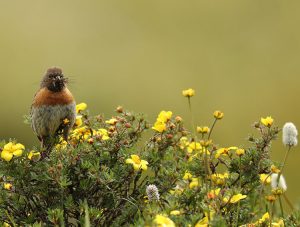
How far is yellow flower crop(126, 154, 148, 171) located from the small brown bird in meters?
0.75

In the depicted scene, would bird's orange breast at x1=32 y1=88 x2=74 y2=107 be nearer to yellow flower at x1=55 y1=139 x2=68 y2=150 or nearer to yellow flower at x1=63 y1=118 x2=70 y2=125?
yellow flower at x1=63 y1=118 x2=70 y2=125

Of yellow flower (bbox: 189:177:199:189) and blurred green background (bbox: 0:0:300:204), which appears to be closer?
yellow flower (bbox: 189:177:199:189)

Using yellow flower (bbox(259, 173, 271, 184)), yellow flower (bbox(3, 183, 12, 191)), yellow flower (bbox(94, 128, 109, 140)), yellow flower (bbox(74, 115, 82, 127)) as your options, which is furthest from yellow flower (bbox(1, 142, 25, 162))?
yellow flower (bbox(259, 173, 271, 184))

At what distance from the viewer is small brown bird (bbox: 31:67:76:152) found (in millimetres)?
4566

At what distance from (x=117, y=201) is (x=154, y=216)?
2.44 ft

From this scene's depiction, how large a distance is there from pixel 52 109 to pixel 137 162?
1022mm

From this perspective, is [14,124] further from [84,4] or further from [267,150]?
[267,150]

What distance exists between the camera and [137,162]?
12.5ft

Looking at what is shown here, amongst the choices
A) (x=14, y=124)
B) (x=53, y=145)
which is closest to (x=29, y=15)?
(x=14, y=124)

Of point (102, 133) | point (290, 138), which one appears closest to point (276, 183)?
point (290, 138)

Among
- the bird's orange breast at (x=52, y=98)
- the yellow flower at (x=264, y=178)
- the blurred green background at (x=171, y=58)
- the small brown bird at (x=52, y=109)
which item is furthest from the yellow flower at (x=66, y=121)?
the blurred green background at (x=171, y=58)

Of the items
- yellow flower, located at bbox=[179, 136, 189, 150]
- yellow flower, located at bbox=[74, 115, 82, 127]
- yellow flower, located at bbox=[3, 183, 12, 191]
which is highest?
yellow flower, located at bbox=[74, 115, 82, 127]

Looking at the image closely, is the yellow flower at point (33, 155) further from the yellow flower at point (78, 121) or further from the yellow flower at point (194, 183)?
the yellow flower at point (194, 183)

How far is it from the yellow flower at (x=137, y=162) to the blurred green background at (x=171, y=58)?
8161 millimetres
